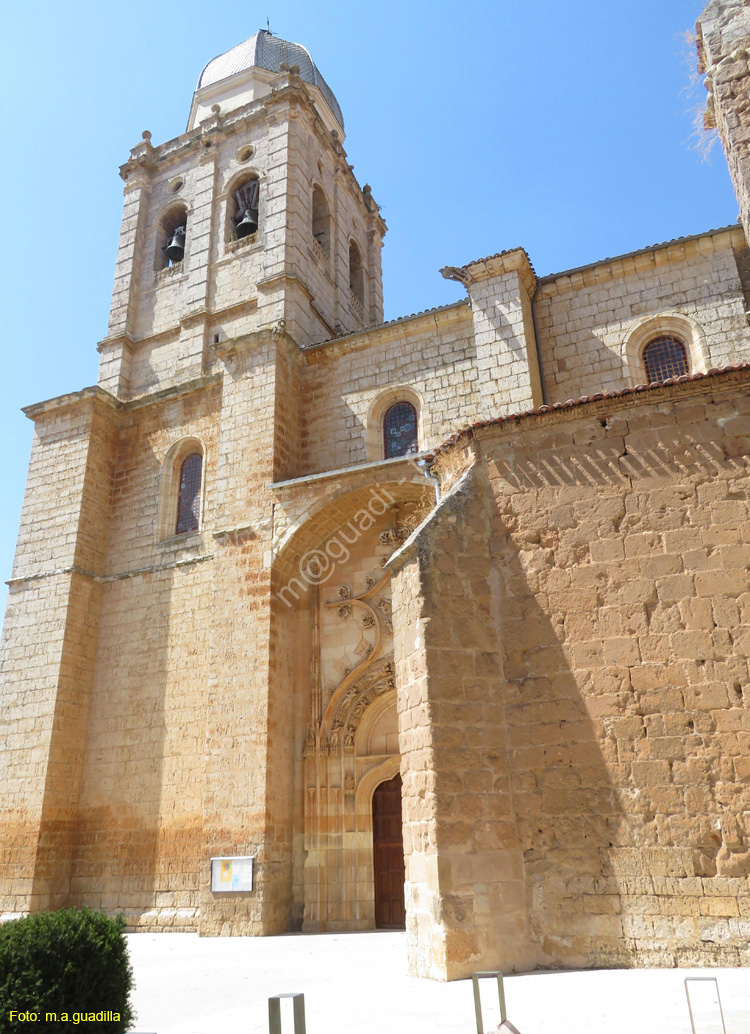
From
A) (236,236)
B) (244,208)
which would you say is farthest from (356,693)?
(244,208)

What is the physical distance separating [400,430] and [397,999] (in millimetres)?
9496

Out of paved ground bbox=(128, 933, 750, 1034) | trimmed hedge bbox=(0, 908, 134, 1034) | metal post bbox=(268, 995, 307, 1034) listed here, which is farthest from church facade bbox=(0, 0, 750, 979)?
metal post bbox=(268, 995, 307, 1034)

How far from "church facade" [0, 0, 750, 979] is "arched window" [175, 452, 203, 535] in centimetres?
11

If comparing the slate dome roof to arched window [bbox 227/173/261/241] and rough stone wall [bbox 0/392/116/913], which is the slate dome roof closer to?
arched window [bbox 227/173/261/241]

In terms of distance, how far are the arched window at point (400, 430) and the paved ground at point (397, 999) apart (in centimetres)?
777

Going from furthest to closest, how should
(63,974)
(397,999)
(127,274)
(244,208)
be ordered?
(127,274) < (244,208) < (397,999) < (63,974)

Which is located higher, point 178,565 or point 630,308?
point 630,308

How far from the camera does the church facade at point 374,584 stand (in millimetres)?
6117

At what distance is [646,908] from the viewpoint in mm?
5797

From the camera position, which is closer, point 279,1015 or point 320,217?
point 279,1015

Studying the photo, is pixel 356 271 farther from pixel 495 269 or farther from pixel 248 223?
pixel 495 269

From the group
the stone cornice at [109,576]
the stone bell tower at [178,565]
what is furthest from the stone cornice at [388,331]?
the stone cornice at [109,576]

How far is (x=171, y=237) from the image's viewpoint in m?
19.6

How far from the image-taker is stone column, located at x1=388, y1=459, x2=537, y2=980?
5961 millimetres
